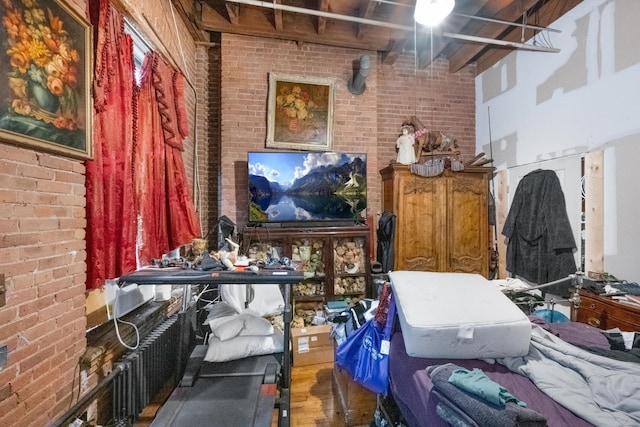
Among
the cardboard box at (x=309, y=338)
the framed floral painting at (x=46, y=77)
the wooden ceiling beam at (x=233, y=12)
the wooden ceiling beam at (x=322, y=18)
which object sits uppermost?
the wooden ceiling beam at (x=233, y=12)

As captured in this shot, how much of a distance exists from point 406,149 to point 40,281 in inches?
159

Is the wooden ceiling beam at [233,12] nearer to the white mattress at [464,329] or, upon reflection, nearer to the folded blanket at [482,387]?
the white mattress at [464,329]

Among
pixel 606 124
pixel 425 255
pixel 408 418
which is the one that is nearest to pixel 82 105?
pixel 408 418

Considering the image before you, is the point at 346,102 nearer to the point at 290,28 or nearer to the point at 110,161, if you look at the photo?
the point at 290,28

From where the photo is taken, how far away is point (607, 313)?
226 centimetres

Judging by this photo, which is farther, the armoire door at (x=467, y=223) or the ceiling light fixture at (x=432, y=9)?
the armoire door at (x=467, y=223)

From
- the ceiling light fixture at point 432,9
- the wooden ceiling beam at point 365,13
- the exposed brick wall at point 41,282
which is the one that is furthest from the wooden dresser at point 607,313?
the exposed brick wall at point 41,282

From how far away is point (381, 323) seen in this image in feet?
6.14

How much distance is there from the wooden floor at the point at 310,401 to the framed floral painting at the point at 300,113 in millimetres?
2691

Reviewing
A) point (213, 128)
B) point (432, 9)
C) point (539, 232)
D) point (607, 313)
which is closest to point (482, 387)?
point (607, 313)

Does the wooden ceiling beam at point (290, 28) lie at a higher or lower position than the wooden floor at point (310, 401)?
higher

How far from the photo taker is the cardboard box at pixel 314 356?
2873mm

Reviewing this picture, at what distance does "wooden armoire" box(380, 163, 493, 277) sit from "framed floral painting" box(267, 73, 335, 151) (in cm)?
108

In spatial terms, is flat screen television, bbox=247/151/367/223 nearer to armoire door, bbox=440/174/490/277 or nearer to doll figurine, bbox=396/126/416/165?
doll figurine, bbox=396/126/416/165
